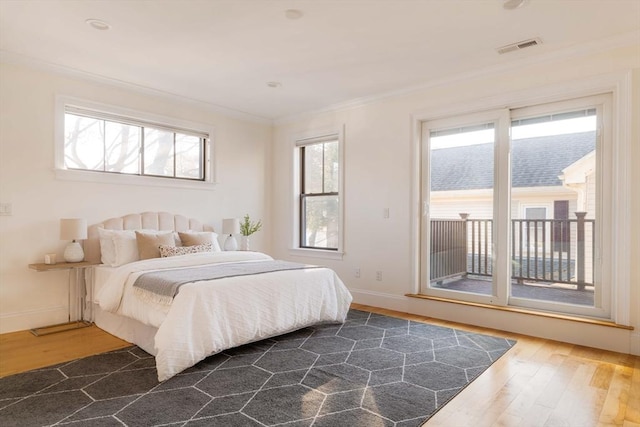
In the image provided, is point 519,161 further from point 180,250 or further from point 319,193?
point 180,250

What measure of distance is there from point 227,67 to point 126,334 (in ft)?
8.84

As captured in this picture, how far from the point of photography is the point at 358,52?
11.5 feet

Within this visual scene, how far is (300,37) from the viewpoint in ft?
10.5

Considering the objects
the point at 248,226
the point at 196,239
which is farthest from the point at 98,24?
the point at 248,226

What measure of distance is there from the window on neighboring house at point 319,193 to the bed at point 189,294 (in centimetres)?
144

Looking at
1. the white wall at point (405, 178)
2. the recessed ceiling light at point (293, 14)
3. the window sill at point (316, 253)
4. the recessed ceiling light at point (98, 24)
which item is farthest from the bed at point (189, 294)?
the recessed ceiling light at point (293, 14)

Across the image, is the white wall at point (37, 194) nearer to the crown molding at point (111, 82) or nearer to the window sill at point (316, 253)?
the crown molding at point (111, 82)

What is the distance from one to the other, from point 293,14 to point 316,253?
3.32 meters

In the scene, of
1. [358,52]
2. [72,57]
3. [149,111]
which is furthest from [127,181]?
[358,52]

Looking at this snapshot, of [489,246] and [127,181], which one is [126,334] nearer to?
[127,181]

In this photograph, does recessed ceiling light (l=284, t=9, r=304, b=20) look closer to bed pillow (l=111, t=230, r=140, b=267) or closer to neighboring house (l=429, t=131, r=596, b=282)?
neighboring house (l=429, t=131, r=596, b=282)

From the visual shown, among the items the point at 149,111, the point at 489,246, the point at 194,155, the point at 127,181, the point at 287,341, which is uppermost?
the point at 149,111

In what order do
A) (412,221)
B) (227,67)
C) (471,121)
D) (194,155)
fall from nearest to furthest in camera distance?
1. (227,67)
2. (471,121)
3. (412,221)
4. (194,155)

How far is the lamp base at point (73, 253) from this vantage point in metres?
3.74
